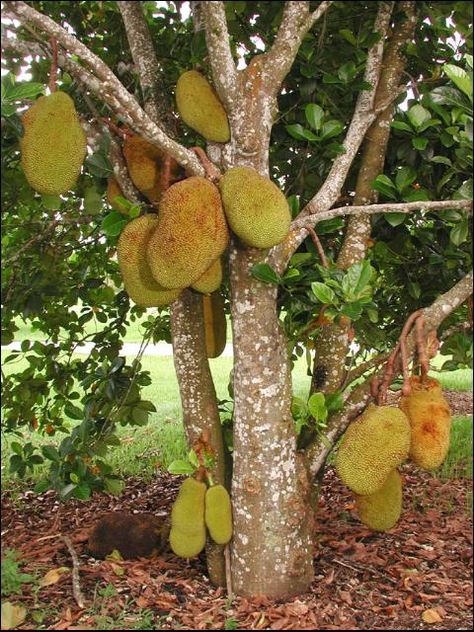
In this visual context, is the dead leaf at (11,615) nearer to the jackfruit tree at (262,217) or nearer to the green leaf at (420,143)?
the jackfruit tree at (262,217)

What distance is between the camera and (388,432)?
165cm

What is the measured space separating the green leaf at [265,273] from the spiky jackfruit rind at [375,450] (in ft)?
1.38

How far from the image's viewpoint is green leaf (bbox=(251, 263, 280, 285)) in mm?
1775

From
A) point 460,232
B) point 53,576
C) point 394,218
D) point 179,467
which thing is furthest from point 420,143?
point 53,576

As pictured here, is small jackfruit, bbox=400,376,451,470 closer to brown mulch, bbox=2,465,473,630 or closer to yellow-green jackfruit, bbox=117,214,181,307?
brown mulch, bbox=2,465,473,630

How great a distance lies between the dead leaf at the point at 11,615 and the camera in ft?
4.85

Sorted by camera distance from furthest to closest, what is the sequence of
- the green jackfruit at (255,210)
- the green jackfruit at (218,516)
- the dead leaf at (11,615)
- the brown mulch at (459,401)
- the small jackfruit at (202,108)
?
the green jackfruit at (218,516) < the small jackfruit at (202,108) < the green jackfruit at (255,210) < the dead leaf at (11,615) < the brown mulch at (459,401)

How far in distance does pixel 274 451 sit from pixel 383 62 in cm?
125

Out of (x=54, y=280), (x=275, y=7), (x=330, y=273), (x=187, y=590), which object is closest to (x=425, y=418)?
(x=330, y=273)

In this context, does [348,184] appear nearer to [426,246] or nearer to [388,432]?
[426,246]

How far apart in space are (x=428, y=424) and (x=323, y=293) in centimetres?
41

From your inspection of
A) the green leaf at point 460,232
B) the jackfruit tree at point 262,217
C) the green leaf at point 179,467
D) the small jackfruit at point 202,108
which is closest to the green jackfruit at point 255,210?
the jackfruit tree at point 262,217

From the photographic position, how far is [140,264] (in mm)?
1729

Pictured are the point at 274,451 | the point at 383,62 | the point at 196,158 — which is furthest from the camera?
the point at 383,62
